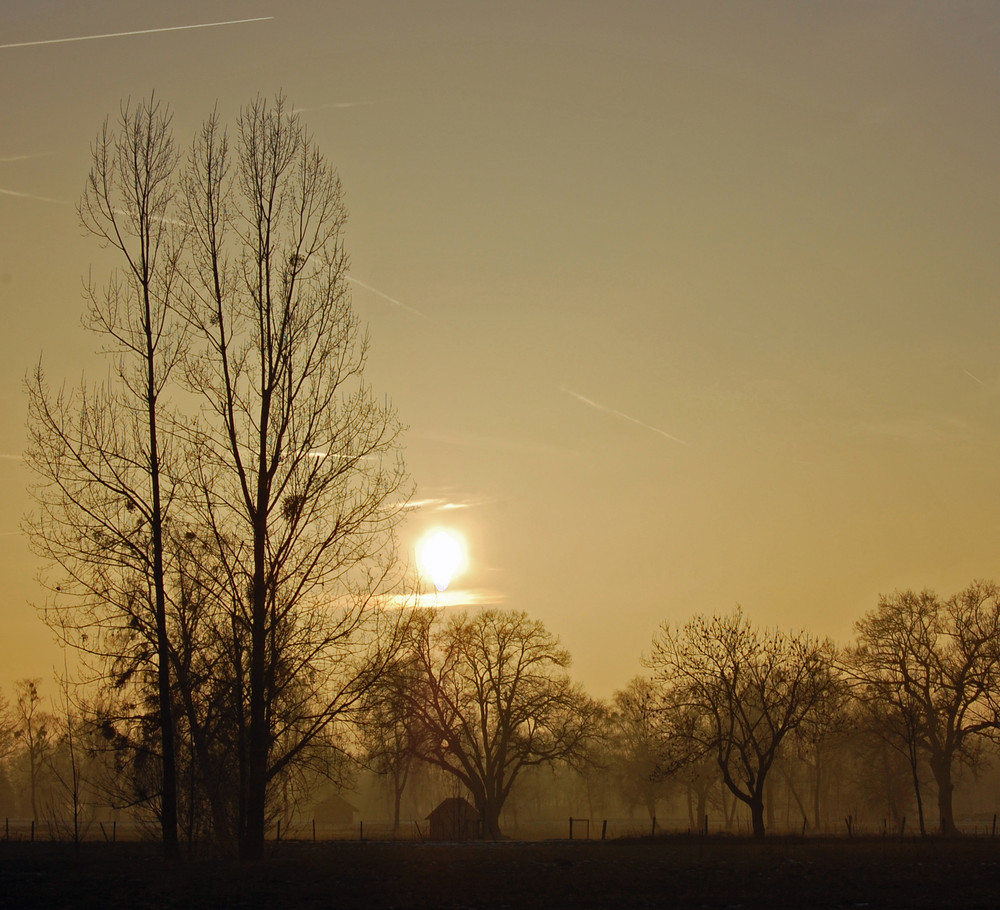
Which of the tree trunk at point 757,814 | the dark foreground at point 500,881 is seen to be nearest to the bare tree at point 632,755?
the tree trunk at point 757,814

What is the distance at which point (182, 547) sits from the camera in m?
20.0

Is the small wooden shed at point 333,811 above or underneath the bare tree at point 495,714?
underneath

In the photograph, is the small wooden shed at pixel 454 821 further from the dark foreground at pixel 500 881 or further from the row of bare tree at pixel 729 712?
the dark foreground at pixel 500 881

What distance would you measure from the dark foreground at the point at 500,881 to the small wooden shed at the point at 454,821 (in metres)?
29.8

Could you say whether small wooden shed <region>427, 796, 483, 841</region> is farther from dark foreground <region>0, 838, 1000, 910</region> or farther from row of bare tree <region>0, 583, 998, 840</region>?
dark foreground <region>0, 838, 1000, 910</region>

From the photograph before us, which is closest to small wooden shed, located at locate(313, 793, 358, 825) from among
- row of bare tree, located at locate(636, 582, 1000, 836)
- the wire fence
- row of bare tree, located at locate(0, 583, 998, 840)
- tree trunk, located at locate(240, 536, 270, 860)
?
the wire fence

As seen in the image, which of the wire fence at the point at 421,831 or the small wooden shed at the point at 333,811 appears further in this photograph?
the small wooden shed at the point at 333,811

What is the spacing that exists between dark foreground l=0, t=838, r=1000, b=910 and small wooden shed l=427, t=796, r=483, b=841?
97.9 ft

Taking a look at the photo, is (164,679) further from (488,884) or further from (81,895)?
(488,884)

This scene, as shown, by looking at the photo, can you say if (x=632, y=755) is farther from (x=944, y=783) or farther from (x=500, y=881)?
(x=500, y=881)

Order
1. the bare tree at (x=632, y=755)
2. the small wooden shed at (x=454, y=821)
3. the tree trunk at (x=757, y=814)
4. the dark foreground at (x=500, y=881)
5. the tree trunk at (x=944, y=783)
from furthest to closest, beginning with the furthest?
the bare tree at (x=632, y=755), the small wooden shed at (x=454, y=821), the tree trunk at (x=944, y=783), the tree trunk at (x=757, y=814), the dark foreground at (x=500, y=881)

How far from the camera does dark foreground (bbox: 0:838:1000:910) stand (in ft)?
52.4

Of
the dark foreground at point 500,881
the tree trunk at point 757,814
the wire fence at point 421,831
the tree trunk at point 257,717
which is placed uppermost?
the tree trunk at point 257,717

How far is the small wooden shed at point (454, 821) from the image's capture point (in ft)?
186
